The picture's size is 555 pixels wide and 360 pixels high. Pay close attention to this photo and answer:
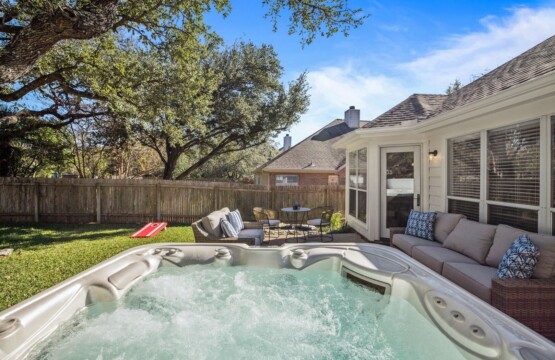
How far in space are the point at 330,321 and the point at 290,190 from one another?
7.71m

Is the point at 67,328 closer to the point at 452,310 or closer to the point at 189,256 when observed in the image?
the point at 189,256

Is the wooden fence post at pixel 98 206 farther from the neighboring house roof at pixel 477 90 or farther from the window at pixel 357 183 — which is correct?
the neighboring house roof at pixel 477 90

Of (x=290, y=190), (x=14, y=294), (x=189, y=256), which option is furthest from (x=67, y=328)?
(x=290, y=190)

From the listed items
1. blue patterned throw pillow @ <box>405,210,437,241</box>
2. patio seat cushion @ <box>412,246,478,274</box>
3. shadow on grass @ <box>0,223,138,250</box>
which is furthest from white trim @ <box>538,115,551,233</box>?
shadow on grass @ <box>0,223,138,250</box>

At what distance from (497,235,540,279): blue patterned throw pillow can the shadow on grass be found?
829 cm

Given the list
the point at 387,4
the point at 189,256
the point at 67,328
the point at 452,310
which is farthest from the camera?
the point at 387,4

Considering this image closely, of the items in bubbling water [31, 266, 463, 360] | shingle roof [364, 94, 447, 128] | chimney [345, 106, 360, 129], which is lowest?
bubbling water [31, 266, 463, 360]

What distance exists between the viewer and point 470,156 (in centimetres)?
498

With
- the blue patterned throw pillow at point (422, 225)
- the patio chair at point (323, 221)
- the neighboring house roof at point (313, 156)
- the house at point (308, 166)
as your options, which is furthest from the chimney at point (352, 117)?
the blue patterned throw pillow at point (422, 225)

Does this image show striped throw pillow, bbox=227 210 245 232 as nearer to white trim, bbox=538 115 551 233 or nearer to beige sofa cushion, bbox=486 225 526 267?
beige sofa cushion, bbox=486 225 526 267

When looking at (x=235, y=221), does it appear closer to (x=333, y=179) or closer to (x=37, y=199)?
(x=37, y=199)

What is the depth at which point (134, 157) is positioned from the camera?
17.0m

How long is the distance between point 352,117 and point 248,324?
53.4 feet

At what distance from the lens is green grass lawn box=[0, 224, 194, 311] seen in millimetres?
4318
